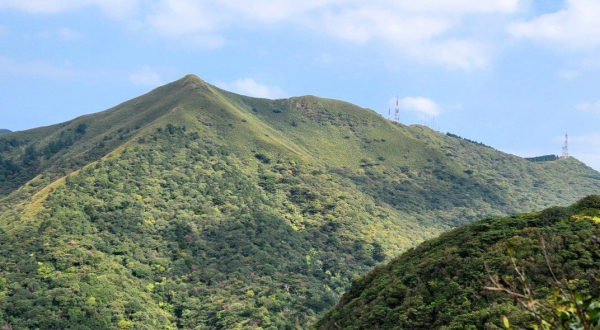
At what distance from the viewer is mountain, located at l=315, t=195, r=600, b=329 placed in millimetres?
33531

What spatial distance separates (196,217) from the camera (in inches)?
5084

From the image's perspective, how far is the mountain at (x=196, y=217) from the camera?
307 ft

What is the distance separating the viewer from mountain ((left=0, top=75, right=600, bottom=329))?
93562 mm

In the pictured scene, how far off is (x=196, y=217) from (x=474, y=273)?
3791 inches

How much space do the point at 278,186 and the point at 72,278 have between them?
69.4m

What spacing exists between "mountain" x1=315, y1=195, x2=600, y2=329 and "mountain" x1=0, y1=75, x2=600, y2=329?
138 feet

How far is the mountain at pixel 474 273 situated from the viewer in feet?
110

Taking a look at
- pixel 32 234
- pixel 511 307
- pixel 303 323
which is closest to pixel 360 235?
pixel 303 323

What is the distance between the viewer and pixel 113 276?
318 feet

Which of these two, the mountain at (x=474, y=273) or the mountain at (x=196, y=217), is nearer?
the mountain at (x=474, y=273)

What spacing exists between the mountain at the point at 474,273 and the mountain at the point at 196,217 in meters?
42.2

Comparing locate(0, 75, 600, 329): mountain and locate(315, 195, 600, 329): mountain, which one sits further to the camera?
locate(0, 75, 600, 329): mountain

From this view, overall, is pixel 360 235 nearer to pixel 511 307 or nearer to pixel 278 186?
pixel 278 186

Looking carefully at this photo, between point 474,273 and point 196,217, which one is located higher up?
point 196,217
